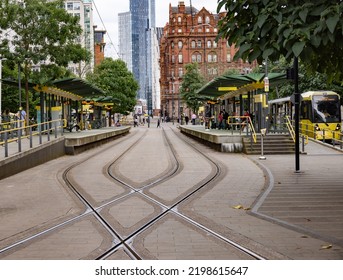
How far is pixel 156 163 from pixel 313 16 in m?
13.4

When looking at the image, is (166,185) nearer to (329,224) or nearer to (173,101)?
(329,224)

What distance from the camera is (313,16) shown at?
279 inches

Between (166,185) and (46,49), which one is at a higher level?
(46,49)

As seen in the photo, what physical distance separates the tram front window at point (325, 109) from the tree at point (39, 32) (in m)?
16.3

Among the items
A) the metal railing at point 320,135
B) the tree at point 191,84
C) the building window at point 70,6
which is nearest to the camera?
the metal railing at point 320,135

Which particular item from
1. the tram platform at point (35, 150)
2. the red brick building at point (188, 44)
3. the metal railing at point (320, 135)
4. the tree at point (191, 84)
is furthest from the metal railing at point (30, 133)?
the red brick building at point (188, 44)

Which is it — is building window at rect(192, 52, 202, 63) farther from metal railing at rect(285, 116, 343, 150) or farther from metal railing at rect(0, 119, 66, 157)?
metal railing at rect(0, 119, 66, 157)

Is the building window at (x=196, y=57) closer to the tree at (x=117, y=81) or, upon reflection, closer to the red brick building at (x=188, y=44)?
the red brick building at (x=188, y=44)

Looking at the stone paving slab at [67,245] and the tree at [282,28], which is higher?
the tree at [282,28]

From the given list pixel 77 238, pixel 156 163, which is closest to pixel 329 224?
pixel 77 238

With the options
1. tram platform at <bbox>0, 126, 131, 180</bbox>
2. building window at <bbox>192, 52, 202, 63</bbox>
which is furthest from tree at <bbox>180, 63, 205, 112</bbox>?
tram platform at <bbox>0, 126, 131, 180</bbox>

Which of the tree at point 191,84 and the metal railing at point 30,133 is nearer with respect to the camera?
the metal railing at point 30,133

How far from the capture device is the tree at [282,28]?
6492 mm

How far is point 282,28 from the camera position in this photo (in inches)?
269
